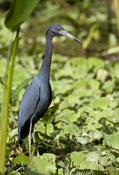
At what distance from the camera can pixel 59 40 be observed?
24.6ft

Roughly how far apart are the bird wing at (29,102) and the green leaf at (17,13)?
746mm

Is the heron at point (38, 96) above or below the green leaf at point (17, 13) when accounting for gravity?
below

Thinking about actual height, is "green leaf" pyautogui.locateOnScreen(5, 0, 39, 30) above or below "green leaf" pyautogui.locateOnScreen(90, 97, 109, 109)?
below

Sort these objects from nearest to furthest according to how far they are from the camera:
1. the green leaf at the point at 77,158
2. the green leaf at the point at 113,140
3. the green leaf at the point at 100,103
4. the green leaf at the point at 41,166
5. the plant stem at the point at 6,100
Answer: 1. the plant stem at the point at 6,100
2. the green leaf at the point at 41,166
3. the green leaf at the point at 77,158
4. the green leaf at the point at 113,140
5. the green leaf at the point at 100,103

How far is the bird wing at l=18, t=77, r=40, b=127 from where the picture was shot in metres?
3.25

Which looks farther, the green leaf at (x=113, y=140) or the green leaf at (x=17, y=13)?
the green leaf at (x=113, y=140)

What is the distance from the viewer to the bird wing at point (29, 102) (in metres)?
3.25

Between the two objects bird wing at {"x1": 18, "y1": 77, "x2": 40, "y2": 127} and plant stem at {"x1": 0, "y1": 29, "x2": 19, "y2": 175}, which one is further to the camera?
bird wing at {"x1": 18, "y1": 77, "x2": 40, "y2": 127}

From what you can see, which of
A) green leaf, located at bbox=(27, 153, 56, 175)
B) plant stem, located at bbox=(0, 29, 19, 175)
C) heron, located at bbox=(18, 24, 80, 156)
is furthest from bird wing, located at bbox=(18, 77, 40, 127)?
plant stem, located at bbox=(0, 29, 19, 175)

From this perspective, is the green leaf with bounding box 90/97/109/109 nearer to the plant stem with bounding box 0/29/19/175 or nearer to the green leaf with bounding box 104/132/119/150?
the green leaf with bounding box 104/132/119/150

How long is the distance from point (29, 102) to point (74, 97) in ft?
5.15

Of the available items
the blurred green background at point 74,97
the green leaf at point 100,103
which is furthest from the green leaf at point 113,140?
the green leaf at point 100,103

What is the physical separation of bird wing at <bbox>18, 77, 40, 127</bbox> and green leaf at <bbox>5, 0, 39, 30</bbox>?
75 cm

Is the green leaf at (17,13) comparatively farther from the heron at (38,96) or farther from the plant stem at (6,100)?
the heron at (38,96)
